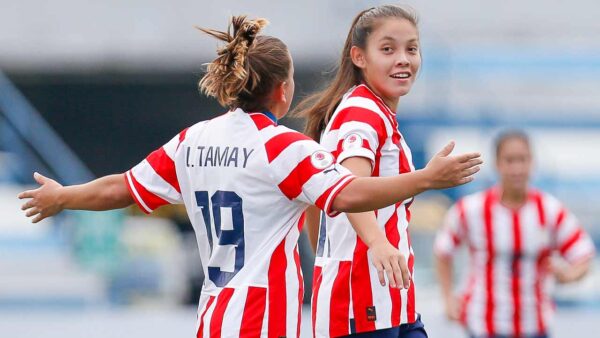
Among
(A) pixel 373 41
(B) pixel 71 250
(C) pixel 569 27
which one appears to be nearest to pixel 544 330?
(A) pixel 373 41

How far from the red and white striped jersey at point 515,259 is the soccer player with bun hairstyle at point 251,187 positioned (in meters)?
2.90

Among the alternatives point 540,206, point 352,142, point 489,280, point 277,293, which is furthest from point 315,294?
point 540,206

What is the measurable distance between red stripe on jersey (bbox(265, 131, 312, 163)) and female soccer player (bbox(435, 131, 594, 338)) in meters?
2.99

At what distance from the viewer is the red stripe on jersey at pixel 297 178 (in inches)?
149

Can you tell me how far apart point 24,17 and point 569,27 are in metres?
7.02

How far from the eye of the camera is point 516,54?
15453mm

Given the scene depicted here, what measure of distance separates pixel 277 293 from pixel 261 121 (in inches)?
21.6

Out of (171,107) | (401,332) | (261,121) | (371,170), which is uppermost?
(171,107)

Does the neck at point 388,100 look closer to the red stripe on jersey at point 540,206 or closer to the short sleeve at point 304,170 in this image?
the short sleeve at point 304,170

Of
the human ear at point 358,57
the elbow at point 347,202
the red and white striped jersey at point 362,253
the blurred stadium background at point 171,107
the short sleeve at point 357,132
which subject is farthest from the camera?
the blurred stadium background at point 171,107

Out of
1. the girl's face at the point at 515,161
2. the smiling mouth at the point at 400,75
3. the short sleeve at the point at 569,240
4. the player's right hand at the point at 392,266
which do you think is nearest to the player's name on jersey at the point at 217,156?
the player's right hand at the point at 392,266

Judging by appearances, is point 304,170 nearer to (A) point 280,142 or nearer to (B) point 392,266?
(A) point 280,142

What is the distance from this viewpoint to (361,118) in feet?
13.8

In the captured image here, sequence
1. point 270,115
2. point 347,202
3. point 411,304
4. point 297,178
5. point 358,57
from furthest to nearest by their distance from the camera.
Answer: point 358,57, point 411,304, point 270,115, point 297,178, point 347,202
